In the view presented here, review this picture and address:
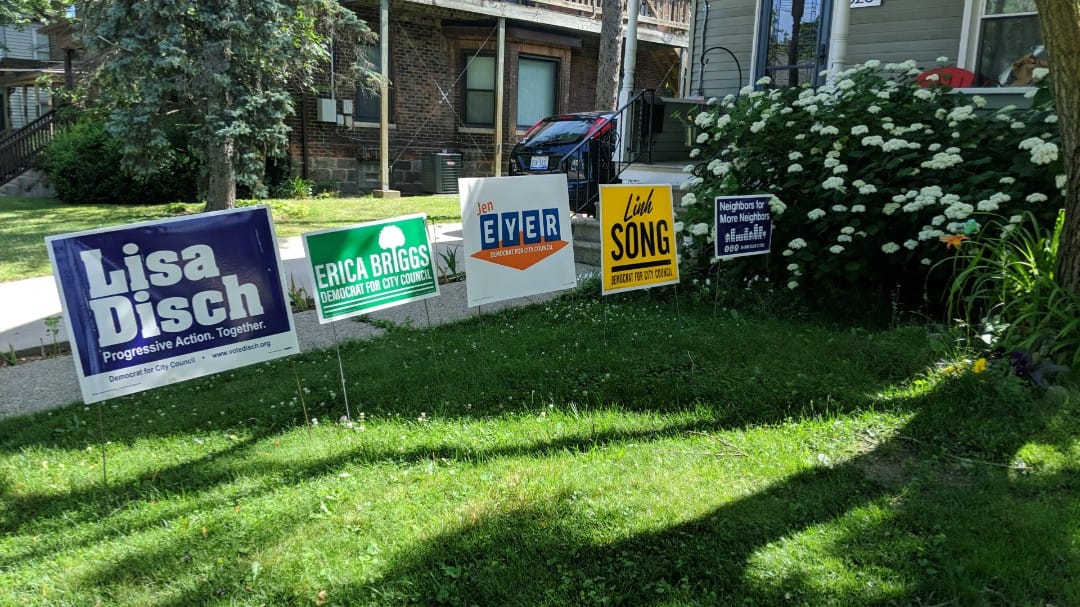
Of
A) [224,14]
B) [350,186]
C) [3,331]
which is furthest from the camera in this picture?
[350,186]

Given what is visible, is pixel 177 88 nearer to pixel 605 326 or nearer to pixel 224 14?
pixel 224 14

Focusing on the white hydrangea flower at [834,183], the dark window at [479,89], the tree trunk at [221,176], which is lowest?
the tree trunk at [221,176]

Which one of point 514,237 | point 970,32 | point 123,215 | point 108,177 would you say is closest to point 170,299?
point 514,237

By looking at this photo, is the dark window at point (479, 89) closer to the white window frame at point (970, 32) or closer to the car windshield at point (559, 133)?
the car windshield at point (559, 133)

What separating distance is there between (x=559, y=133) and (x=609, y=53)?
15.4ft

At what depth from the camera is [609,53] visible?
1755cm

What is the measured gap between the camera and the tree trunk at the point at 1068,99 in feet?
14.8

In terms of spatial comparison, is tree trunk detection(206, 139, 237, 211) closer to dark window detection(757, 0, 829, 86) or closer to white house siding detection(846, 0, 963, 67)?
dark window detection(757, 0, 829, 86)

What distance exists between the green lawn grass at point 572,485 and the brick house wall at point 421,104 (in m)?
12.4

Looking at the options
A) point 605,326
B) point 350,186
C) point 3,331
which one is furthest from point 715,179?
point 350,186

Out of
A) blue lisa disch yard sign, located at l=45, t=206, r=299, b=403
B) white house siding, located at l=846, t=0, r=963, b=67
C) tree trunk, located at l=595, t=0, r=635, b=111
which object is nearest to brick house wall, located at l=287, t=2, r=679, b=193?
tree trunk, located at l=595, t=0, r=635, b=111

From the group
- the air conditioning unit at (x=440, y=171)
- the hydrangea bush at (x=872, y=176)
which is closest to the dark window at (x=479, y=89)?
the air conditioning unit at (x=440, y=171)

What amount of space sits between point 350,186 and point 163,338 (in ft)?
47.6

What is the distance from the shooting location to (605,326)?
638cm
